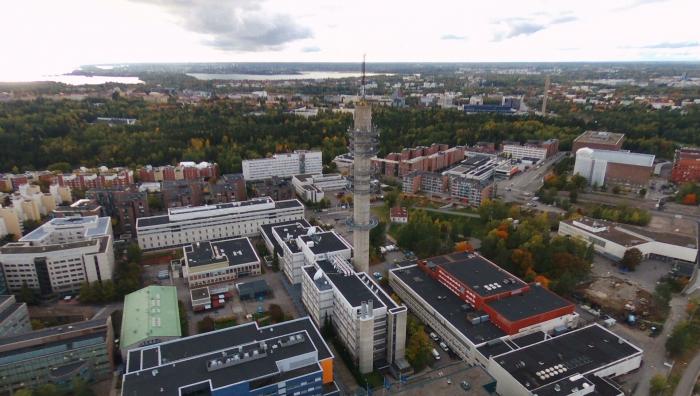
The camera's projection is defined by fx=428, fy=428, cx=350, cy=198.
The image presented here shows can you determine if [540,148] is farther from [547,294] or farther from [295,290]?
[295,290]

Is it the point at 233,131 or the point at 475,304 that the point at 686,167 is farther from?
the point at 233,131

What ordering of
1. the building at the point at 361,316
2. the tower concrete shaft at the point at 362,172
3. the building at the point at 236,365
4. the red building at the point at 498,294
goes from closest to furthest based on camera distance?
the building at the point at 236,365
the building at the point at 361,316
the red building at the point at 498,294
the tower concrete shaft at the point at 362,172

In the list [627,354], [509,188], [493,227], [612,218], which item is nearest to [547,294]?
[627,354]

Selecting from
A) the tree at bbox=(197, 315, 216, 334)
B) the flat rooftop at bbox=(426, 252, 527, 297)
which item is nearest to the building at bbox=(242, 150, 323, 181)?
the flat rooftop at bbox=(426, 252, 527, 297)

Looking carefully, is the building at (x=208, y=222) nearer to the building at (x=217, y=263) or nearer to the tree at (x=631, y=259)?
the building at (x=217, y=263)

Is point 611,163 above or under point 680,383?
above

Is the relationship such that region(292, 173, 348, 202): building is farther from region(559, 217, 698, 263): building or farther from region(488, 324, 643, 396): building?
region(488, 324, 643, 396): building

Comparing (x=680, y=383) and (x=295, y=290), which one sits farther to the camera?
(x=295, y=290)

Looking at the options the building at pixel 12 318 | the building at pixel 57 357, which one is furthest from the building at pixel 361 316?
the building at pixel 12 318
